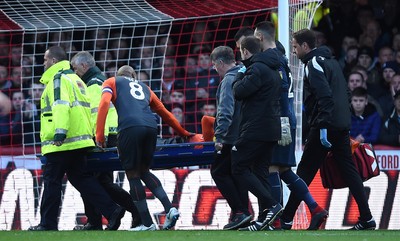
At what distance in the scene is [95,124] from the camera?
13.1 m

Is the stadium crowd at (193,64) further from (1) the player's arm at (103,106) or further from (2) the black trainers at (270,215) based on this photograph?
(2) the black trainers at (270,215)

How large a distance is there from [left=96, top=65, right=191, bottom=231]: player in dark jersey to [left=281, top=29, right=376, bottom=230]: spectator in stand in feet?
4.32

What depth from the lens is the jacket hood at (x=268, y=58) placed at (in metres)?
11.5

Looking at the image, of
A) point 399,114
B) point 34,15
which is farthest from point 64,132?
point 399,114

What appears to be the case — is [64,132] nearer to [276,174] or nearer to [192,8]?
[276,174]

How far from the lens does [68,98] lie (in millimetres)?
12438

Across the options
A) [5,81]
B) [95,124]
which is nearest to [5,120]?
[5,81]

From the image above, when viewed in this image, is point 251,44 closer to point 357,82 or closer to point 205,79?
point 205,79

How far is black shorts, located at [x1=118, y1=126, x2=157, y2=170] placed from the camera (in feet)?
39.0

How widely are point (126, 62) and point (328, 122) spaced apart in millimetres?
6610

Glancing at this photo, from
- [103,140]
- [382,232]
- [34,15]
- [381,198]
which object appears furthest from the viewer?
[34,15]

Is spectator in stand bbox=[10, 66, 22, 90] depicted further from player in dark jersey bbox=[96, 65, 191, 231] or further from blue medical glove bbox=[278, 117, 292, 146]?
blue medical glove bbox=[278, 117, 292, 146]

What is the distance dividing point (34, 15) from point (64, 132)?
13.7ft

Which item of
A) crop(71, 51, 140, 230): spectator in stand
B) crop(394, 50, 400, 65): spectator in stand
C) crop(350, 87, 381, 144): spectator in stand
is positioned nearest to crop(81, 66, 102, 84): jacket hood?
crop(71, 51, 140, 230): spectator in stand
